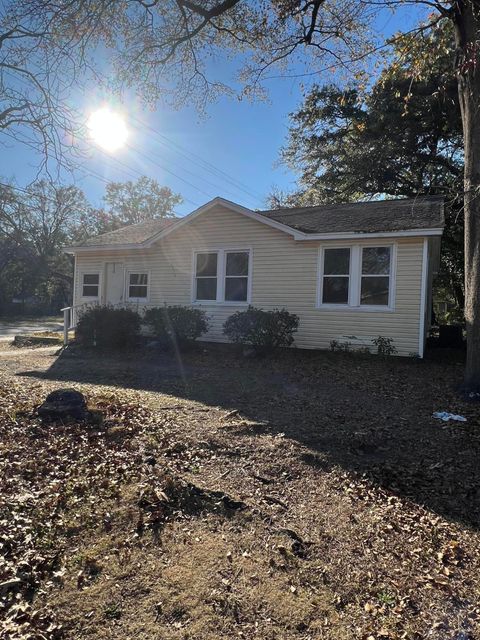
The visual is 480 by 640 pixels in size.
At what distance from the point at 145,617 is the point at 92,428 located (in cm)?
322

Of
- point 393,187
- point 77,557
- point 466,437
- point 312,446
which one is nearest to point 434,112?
point 393,187

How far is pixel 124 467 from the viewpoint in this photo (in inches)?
168

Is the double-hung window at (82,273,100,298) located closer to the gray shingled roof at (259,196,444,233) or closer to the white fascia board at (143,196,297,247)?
the white fascia board at (143,196,297,247)

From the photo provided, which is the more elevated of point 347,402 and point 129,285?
point 129,285

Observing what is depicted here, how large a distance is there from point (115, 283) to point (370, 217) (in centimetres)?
905

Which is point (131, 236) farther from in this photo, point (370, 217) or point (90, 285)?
point (370, 217)

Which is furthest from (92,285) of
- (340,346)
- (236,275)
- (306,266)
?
(340,346)

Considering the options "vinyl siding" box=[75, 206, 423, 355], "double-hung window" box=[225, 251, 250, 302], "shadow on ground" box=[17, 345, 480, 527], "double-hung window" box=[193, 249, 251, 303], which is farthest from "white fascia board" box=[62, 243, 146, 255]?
"shadow on ground" box=[17, 345, 480, 527]

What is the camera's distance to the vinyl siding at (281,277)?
11.1 m

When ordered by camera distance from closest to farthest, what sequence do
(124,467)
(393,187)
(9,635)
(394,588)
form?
(9,635), (394,588), (124,467), (393,187)

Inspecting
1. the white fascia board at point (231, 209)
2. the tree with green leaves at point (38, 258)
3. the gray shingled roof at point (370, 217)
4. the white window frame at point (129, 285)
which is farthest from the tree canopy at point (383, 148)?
the tree with green leaves at point (38, 258)

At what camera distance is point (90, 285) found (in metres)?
16.6

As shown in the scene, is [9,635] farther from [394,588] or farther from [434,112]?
[434,112]

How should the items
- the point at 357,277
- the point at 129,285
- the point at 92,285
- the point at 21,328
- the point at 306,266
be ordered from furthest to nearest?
the point at 21,328 < the point at 92,285 < the point at 129,285 < the point at 306,266 < the point at 357,277
